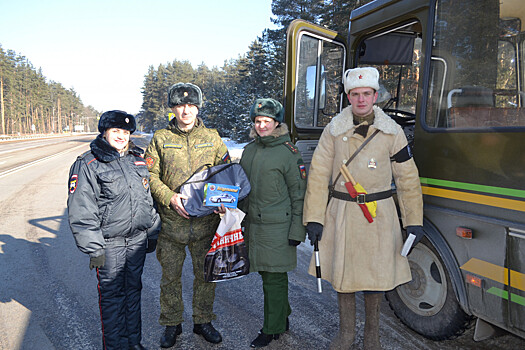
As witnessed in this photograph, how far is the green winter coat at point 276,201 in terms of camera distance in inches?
111

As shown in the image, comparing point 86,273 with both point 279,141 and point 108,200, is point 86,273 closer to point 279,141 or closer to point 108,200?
point 108,200

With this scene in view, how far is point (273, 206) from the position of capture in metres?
2.85

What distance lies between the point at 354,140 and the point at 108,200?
185 cm

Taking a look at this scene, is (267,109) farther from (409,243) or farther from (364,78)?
(409,243)

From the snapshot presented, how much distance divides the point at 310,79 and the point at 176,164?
1.71 metres

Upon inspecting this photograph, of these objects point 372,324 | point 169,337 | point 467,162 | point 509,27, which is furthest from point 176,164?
point 509,27

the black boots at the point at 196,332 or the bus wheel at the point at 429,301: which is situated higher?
the bus wheel at the point at 429,301

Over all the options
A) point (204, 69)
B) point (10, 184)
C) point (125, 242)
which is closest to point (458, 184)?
point (125, 242)

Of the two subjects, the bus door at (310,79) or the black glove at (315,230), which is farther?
the bus door at (310,79)

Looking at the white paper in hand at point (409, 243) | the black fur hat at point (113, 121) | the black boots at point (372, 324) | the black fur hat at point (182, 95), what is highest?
the black fur hat at point (182, 95)

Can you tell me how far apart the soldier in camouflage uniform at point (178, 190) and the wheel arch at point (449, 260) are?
5.78 ft

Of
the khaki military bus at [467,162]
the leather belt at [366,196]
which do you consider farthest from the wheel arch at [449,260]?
the leather belt at [366,196]

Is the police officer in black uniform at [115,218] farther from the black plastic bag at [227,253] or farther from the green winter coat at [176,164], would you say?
the black plastic bag at [227,253]

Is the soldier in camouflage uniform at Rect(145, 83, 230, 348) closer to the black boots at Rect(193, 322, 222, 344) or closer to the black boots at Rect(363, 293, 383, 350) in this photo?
the black boots at Rect(193, 322, 222, 344)
